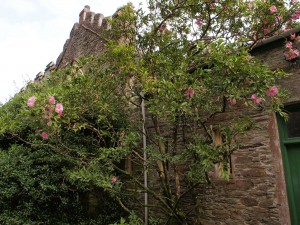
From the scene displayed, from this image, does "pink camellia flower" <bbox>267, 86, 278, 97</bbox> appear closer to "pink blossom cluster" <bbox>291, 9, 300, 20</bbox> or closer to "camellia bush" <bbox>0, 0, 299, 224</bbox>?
"camellia bush" <bbox>0, 0, 299, 224</bbox>

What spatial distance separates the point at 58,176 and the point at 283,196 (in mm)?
4443

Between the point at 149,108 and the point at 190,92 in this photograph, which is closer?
the point at 190,92

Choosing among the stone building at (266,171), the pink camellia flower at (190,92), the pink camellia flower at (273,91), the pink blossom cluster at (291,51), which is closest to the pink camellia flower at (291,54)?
the pink blossom cluster at (291,51)

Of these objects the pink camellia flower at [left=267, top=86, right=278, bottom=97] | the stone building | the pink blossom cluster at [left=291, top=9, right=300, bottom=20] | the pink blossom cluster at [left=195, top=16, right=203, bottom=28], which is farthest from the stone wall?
the pink blossom cluster at [left=195, top=16, right=203, bottom=28]

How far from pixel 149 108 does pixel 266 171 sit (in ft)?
7.48

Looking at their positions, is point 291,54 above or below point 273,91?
above

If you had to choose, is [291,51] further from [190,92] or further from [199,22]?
[190,92]

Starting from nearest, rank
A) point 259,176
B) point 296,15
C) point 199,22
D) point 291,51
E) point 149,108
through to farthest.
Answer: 1. point 149,108
2. point 291,51
3. point 259,176
4. point 296,15
5. point 199,22

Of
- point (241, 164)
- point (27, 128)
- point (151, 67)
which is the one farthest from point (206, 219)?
point (27, 128)

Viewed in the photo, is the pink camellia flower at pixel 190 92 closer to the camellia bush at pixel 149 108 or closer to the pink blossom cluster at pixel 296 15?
the camellia bush at pixel 149 108

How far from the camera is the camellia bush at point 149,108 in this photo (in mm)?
3805

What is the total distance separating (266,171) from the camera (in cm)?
445

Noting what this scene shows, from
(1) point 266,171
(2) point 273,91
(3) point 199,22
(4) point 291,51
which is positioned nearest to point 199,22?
(3) point 199,22

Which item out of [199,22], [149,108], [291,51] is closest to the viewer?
[149,108]
